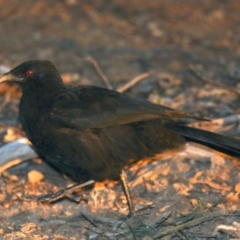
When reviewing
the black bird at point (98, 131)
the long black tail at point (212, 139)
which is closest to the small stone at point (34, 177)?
the black bird at point (98, 131)

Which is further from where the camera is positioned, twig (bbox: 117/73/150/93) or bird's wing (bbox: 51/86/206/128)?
twig (bbox: 117/73/150/93)

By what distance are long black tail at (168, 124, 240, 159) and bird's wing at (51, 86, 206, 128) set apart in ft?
0.77

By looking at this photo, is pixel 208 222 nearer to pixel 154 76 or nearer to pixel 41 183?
pixel 41 183

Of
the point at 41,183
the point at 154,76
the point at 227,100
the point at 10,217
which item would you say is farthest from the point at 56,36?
the point at 10,217

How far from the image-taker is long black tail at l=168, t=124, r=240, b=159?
6043 mm

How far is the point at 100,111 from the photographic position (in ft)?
19.5

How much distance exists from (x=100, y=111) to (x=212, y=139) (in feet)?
3.23

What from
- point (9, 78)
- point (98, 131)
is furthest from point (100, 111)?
point (9, 78)

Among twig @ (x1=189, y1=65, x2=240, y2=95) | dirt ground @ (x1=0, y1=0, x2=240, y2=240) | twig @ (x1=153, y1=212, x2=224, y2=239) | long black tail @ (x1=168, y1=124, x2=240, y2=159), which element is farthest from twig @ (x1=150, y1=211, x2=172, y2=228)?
twig @ (x1=189, y1=65, x2=240, y2=95)

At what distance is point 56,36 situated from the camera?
34.5 feet

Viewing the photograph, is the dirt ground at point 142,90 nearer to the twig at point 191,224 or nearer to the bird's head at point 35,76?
the twig at point 191,224

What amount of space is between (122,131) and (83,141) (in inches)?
13.4

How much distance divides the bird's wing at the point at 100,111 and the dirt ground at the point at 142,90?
761 mm

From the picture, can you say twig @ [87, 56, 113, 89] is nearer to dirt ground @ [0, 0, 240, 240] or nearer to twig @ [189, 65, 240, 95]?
dirt ground @ [0, 0, 240, 240]
